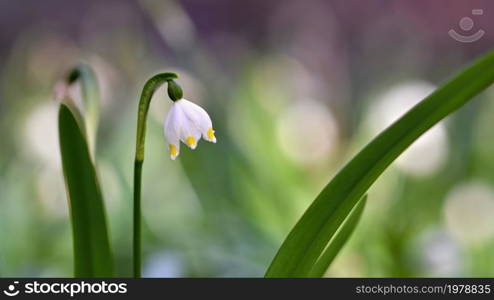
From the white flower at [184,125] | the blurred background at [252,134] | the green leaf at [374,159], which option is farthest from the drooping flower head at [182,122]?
the blurred background at [252,134]

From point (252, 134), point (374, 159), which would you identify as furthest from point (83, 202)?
point (252, 134)

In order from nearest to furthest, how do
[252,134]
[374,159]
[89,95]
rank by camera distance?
[374,159]
[89,95]
[252,134]

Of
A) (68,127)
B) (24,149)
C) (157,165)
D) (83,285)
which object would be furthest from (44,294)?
(24,149)

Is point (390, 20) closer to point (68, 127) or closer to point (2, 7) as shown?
point (2, 7)

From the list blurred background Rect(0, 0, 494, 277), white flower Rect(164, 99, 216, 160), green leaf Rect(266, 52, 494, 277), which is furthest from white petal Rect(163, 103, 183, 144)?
blurred background Rect(0, 0, 494, 277)

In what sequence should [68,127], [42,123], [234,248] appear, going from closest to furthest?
[68,127] → [234,248] → [42,123]

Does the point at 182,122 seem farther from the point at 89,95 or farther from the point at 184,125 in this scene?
the point at 89,95
